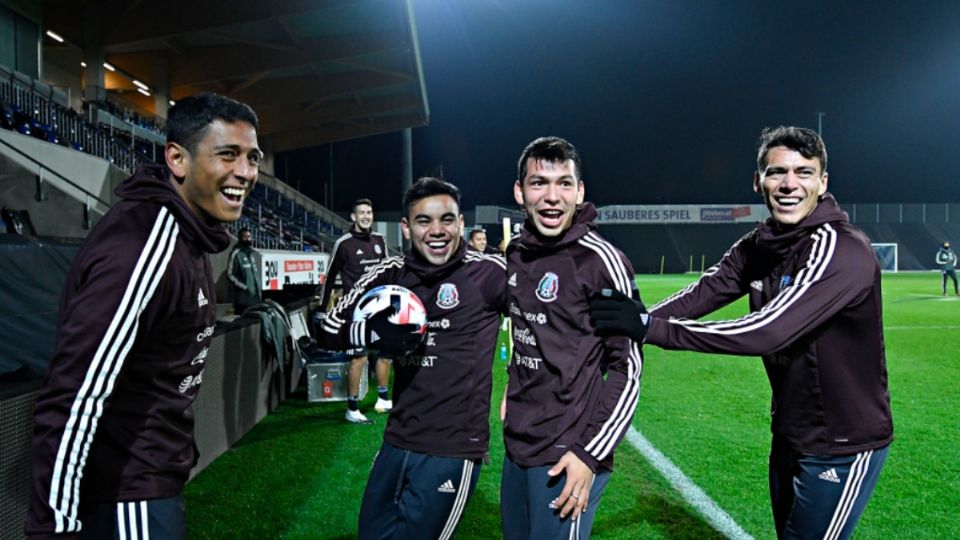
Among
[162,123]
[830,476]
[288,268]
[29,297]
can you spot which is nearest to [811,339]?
[830,476]

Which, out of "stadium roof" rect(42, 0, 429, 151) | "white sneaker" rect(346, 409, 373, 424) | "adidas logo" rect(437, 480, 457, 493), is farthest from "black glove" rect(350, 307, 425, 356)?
"stadium roof" rect(42, 0, 429, 151)

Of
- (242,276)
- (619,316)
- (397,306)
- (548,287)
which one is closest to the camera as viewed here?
(619,316)

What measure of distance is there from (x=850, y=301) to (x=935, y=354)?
1071 cm

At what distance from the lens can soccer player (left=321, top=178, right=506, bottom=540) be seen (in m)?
2.81

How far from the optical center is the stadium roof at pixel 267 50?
20.9 m

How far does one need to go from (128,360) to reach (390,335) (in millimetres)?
1190

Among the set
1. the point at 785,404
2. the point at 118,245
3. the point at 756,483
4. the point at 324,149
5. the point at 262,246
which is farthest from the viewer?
the point at 324,149

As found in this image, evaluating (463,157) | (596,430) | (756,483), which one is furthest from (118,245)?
(463,157)

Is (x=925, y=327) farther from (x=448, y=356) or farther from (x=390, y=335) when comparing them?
(x=390, y=335)

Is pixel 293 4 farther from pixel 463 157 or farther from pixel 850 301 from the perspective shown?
pixel 463 157

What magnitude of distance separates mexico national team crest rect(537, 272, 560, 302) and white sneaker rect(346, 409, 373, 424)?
4.89 m

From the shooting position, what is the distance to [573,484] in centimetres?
228

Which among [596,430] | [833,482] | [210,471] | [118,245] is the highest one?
[118,245]

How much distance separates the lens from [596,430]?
7.58 ft
